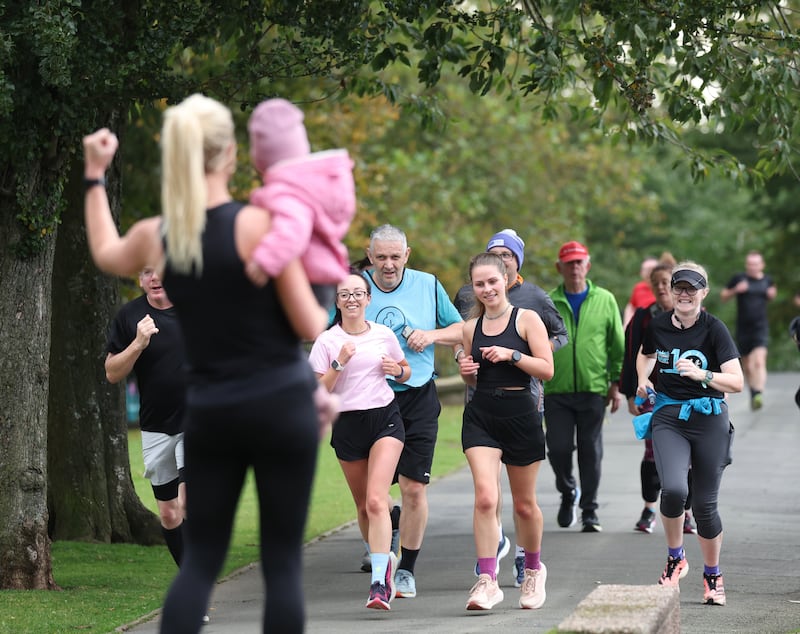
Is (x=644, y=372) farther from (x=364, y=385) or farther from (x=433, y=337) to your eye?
(x=364, y=385)

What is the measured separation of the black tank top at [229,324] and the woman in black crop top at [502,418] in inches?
142

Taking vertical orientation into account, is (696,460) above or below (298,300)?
below

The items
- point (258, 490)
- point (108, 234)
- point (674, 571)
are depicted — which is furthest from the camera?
point (674, 571)

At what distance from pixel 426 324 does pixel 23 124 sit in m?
2.71

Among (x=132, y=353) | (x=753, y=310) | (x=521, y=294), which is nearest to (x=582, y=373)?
(x=521, y=294)

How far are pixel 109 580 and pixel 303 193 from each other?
217 inches

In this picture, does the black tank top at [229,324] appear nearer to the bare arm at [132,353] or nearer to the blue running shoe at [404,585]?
the bare arm at [132,353]

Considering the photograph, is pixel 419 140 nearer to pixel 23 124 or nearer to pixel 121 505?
pixel 121 505

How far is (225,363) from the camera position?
4344 millimetres

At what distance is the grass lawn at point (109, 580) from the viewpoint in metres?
7.73

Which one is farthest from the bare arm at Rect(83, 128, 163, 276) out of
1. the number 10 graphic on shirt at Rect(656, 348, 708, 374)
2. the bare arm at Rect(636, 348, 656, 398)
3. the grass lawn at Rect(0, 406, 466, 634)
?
the bare arm at Rect(636, 348, 656, 398)

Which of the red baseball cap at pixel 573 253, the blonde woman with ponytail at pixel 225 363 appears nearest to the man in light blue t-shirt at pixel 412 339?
the red baseball cap at pixel 573 253

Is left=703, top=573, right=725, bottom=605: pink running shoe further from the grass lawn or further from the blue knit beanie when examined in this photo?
the grass lawn

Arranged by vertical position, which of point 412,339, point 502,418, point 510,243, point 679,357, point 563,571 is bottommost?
point 563,571
